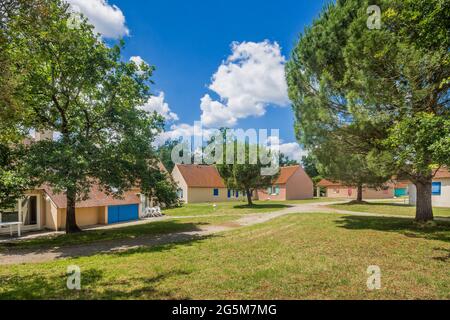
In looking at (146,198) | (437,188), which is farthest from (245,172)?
(437,188)

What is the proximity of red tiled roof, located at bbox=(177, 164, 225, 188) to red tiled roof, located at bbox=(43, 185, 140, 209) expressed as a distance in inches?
666

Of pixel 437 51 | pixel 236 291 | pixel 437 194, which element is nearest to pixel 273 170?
pixel 437 194

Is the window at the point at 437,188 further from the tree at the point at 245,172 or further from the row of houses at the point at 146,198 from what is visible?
the tree at the point at 245,172

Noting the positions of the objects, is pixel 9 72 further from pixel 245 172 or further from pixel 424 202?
pixel 245 172

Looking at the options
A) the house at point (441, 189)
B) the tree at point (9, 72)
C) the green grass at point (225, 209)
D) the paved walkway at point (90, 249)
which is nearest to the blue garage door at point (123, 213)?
the green grass at point (225, 209)

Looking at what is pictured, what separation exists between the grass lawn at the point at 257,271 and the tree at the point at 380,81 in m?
3.17

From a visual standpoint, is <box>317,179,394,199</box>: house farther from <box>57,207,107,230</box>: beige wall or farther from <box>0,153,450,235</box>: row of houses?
<box>57,207,107,230</box>: beige wall

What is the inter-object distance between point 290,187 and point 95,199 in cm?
3258

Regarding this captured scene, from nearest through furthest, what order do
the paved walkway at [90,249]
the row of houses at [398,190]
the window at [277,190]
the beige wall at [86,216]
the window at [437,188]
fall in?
the paved walkway at [90,249] → the beige wall at [86,216] → the row of houses at [398,190] → the window at [437,188] → the window at [277,190]

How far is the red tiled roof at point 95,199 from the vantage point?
16.8 m

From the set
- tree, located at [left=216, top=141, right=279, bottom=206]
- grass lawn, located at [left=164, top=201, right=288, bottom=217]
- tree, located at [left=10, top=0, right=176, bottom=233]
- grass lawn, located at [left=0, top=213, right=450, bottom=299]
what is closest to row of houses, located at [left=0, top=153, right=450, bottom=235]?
tree, located at [left=10, top=0, right=176, bottom=233]

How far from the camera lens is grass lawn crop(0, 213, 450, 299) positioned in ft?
18.4

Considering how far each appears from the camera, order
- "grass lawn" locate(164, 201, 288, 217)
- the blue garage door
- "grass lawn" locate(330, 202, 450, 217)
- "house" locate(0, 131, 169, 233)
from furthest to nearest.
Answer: "grass lawn" locate(164, 201, 288, 217), the blue garage door, "grass lawn" locate(330, 202, 450, 217), "house" locate(0, 131, 169, 233)
